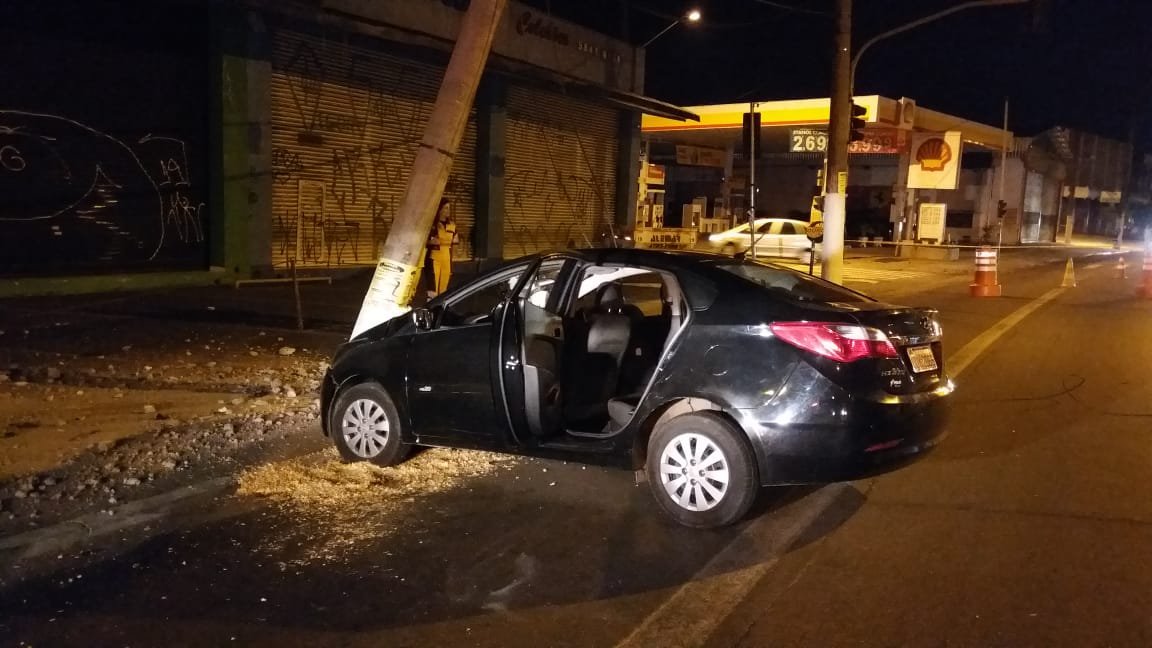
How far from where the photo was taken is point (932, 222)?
37969 mm

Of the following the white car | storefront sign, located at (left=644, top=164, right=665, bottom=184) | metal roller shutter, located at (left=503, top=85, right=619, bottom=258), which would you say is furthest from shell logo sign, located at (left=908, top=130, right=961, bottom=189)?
metal roller shutter, located at (left=503, top=85, right=619, bottom=258)

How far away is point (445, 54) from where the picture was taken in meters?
19.9

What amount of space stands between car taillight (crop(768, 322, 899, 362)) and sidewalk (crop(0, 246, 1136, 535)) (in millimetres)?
3811

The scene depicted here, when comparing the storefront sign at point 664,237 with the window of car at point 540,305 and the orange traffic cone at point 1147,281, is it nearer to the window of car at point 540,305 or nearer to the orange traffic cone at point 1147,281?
the orange traffic cone at point 1147,281

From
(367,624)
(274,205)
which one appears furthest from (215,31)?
(367,624)

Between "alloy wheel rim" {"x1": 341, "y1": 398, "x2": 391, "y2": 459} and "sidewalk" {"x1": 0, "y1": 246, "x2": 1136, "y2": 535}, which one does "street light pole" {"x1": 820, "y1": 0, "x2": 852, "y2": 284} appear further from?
"alloy wheel rim" {"x1": 341, "y1": 398, "x2": 391, "y2": 459}

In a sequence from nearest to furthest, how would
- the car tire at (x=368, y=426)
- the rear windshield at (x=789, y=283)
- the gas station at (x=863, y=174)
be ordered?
the rear windshield at (x=789, y=283) → the car tire at (x=368, y=426) → the gas station at (x=863, y=174)

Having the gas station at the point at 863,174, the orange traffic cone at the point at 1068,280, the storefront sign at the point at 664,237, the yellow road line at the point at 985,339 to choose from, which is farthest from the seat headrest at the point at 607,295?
the storefront sign at the point at 664,237

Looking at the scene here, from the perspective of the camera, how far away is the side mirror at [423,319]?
253 inches

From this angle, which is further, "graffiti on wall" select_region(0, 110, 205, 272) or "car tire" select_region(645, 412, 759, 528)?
"graffiti on wall" select_region(0, 110, 205, 272)

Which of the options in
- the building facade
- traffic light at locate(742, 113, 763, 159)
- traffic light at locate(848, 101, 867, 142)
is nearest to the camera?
the building facade

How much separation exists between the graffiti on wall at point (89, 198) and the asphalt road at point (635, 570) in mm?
10469

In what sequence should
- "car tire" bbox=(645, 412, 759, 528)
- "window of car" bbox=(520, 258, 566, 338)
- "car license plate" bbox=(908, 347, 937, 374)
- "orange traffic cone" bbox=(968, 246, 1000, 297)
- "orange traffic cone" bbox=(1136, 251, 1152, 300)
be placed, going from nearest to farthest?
"car tire" bbox=(645, 412, 759, 528), "car license plate" bbox=(908, 347, 937, 374), "window of car" bbox=(520, 258, 566, 338), "orange traffic cone" bbox=(968, 246, 1000, 297), "orange traffic cone" bbox=(1136, 251, 1152, 300)

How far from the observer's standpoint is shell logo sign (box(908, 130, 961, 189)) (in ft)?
116
